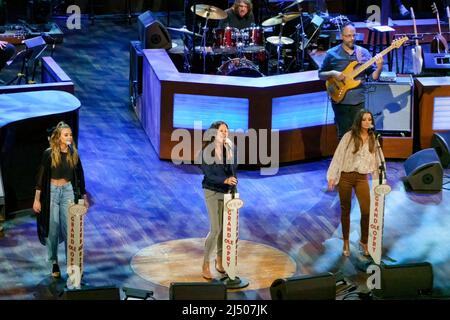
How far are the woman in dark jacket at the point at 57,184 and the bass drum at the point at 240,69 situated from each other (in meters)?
4.67

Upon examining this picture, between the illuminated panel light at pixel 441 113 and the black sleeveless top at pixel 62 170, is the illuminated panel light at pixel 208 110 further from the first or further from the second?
the black sleeveless top at pixel 62 170

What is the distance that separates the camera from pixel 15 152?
12.6 metres

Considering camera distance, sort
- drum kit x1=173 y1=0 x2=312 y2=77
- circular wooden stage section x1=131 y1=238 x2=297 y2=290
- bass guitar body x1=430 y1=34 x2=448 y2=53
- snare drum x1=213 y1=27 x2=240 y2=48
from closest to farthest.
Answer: circular wooden stage section x1=131 y1=238 x2=297 y2=290 < drum kit x1=173 y1=0 x2=312 y2=77 < snare drum x1=213 y1=27 x2=240 y2=48 < bass guitar body x1=430 y1=34 x2=448 y2=53

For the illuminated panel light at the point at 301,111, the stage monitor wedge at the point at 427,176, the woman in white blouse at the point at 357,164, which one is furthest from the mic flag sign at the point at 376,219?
the illuminated panel light at the point at 301,111

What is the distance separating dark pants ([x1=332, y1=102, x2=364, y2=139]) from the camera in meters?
13.5

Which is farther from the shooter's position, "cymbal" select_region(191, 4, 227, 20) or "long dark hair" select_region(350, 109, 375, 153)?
"cymbal" select_region(191, 4, 227, 20)

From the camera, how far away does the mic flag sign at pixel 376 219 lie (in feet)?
36.7

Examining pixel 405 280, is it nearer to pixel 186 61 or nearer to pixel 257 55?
pixel 257 55

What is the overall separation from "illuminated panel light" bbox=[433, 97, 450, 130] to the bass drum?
2.31 m

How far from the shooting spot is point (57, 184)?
11062mm

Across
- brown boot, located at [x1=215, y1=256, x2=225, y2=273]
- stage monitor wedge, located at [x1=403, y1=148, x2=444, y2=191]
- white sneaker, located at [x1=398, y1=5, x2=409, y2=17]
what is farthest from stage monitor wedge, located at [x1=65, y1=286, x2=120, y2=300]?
white sneaker, located at [x1=398, y1=5, x2=409, y2=17]

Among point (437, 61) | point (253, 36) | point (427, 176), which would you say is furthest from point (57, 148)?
point (437, 61)

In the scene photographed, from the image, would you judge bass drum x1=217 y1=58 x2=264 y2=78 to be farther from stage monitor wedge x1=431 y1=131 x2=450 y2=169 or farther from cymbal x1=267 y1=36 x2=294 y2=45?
stage monitor wedge x1=431 y1=131 x2=450 y2=169

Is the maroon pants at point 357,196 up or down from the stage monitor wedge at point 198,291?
up
